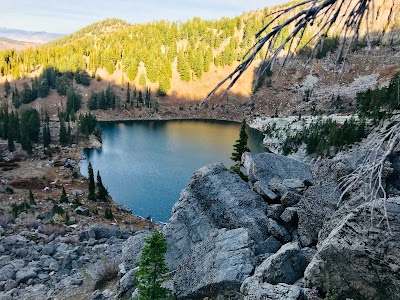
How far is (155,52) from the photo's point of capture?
5950 inches

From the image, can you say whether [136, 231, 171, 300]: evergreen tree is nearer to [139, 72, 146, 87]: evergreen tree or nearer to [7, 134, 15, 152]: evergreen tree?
[7, 134, 15, 152]: evergreen tree

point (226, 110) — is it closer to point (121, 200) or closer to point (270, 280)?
point (121, 200)

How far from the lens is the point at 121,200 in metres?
48.7

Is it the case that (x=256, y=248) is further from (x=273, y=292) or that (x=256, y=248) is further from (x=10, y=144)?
(x=10, y=144)

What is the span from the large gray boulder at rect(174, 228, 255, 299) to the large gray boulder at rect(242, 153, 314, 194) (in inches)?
223

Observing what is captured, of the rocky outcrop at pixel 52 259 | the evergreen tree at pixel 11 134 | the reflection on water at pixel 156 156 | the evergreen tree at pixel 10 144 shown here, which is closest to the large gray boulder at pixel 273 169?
the rocky outcrop at pixel 52 259

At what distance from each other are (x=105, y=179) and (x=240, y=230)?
156 ft

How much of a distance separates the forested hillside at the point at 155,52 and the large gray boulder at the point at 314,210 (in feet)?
377

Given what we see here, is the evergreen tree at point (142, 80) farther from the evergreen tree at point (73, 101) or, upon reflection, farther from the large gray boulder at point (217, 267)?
the large gray boulder at point (217, 267)

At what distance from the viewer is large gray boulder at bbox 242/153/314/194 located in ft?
60.7

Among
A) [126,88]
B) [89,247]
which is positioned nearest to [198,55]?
[126,88]

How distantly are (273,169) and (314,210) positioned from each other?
6549 millimetres

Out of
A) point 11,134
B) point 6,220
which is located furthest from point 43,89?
point 6,220

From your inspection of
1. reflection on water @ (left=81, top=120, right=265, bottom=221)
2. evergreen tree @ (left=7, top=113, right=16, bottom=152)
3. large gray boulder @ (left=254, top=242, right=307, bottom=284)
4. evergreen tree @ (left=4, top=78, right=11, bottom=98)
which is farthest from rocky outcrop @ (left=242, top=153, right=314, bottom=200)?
evergreen tree @ (left=4, top=78, right=11, bottom=98)
